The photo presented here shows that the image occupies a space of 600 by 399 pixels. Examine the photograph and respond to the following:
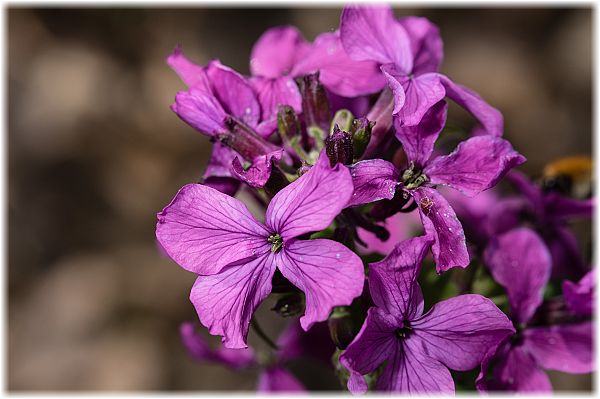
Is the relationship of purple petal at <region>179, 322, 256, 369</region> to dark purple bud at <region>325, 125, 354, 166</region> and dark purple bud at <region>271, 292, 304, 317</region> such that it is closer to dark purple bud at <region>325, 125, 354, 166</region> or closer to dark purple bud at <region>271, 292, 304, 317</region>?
dark purple bud at <region>271, 292, 304, 317</region>

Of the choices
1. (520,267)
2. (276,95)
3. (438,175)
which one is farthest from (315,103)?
(520,267)

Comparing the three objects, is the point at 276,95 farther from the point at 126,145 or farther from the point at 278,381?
the point at 126,145

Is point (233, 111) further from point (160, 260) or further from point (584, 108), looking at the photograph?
point (584, 108)

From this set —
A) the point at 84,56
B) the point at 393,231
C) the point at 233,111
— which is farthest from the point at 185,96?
the point at 84,56

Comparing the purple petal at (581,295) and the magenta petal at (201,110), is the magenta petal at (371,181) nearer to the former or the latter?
the magenta petal at (201,110)

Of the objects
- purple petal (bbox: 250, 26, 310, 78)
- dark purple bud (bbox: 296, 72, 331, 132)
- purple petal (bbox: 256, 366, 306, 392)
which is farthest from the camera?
purple petal (bbox: 256, 366, 306, 392)

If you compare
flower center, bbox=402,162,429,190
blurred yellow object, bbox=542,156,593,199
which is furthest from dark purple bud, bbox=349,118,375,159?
blurred yellow object, bbox=542,156,593,199
